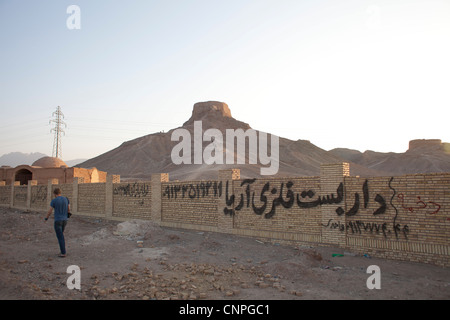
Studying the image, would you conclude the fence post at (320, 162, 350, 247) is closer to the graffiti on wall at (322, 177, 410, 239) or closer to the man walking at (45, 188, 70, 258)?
the graffiti on wall at (322, 177, 410, 239)

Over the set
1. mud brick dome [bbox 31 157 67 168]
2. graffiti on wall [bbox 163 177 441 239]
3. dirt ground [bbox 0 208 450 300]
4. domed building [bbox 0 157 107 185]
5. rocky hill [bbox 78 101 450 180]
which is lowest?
dirt ground [bbox 0 208 450 300]

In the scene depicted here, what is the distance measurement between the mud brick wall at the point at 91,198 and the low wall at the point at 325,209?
3.31 meters

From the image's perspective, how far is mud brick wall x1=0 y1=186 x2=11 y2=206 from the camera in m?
25.7

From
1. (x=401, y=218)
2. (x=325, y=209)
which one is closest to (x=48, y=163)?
(x=325, y=209)

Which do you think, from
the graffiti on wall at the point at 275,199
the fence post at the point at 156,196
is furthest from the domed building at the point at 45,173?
the graffiti on wall at the point at 275,199

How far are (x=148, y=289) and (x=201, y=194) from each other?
6.53m

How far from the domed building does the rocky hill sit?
15.8 metres

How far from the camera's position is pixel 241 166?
4400cm

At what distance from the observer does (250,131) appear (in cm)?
6888

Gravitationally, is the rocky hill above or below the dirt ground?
above

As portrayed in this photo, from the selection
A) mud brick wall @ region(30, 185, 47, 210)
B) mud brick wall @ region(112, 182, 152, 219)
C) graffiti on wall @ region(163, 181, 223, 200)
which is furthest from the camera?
mud brick wall @ region(30, 185, 47, 210)

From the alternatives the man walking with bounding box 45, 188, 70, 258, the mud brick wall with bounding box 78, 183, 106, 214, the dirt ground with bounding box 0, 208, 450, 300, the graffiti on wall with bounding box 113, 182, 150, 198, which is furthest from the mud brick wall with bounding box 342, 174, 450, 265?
the mud brick wall with bounding box 78, 183, 106, 214
